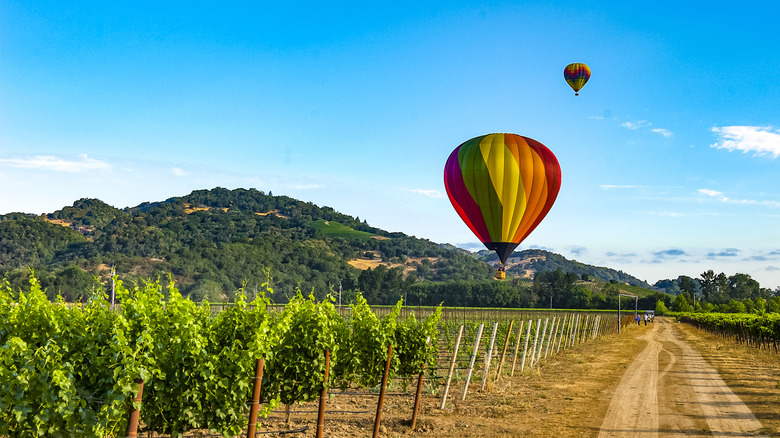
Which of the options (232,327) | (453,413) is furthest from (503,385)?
(232,327)

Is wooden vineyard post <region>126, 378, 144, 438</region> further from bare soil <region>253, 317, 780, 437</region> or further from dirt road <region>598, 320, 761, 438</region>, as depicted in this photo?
dirt road <region>598, 320, 761, 438</region>

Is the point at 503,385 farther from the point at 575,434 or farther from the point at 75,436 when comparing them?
the point at 75,436

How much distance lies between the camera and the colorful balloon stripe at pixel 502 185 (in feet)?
97.3

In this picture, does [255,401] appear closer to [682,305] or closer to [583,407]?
[583,407]

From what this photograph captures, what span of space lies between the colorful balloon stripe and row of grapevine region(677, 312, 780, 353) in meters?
12.2

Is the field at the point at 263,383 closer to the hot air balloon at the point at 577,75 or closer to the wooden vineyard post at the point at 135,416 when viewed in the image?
the wooden vineyard post at the point at 135,416

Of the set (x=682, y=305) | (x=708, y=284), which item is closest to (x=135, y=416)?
(x=682, y=305)

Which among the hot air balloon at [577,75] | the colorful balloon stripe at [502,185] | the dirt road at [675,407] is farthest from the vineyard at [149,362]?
the hot air balloon at [577,75]

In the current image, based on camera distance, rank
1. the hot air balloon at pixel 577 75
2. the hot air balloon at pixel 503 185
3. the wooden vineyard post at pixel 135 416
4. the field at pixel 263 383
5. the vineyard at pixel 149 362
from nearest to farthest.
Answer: the wooden vineyard post at pixel 135 416 → the vineyard at pixel 149 362 → the field at pixel 263 383 → the hot air balloon at pixel 503 185 → the hot air balloon at pixel 577 75

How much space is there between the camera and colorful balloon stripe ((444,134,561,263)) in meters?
29.7

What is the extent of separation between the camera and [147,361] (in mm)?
7582

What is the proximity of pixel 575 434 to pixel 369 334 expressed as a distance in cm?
418

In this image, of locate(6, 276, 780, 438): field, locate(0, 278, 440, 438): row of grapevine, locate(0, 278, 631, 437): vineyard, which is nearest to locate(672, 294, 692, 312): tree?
locate(6, 276, 780, 438): field

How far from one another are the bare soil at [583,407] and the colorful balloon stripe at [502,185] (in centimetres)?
962
